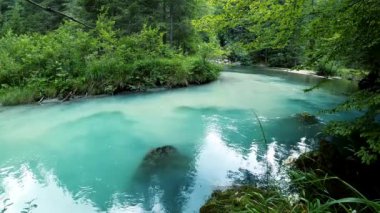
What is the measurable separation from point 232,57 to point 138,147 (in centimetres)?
2590

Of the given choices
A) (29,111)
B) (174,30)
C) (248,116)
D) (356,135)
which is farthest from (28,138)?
(174,30)

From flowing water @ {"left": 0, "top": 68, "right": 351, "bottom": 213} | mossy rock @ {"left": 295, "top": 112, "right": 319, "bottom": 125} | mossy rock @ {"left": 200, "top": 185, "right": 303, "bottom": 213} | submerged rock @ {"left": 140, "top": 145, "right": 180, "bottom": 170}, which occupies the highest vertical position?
mossy rock @ {"left": 200, "top": 185, "right": 303, "bottom": 213}

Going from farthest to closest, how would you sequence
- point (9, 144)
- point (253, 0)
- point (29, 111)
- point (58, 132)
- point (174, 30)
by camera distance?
point (174, 30), point (29, 111), point (58, 132), point (9, 144), point (253, 0)

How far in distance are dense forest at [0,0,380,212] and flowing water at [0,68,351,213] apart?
0.80 metres

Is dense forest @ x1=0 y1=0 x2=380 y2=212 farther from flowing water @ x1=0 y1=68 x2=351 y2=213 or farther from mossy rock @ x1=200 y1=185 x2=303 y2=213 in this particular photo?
flowing water @ x1=0 y1=68 x2=351 y2=213

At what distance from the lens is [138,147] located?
7.20m

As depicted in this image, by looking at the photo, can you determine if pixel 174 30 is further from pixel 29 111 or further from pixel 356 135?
pixel 356 135

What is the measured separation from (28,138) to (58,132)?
75cm

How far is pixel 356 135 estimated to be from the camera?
5.55 meters

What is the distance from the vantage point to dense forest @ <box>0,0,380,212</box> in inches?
142

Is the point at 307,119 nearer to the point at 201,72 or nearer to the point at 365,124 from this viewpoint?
the point at 365,124

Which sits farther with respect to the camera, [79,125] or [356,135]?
[79,125]

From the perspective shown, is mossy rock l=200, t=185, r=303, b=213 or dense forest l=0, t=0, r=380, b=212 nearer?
mossy rock l=200, t=185, r=303, b=213

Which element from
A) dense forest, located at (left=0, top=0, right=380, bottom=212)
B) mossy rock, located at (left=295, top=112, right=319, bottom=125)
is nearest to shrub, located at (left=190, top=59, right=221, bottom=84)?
dense forest, located at (left=0, top=0, right=380, bottom=212)
